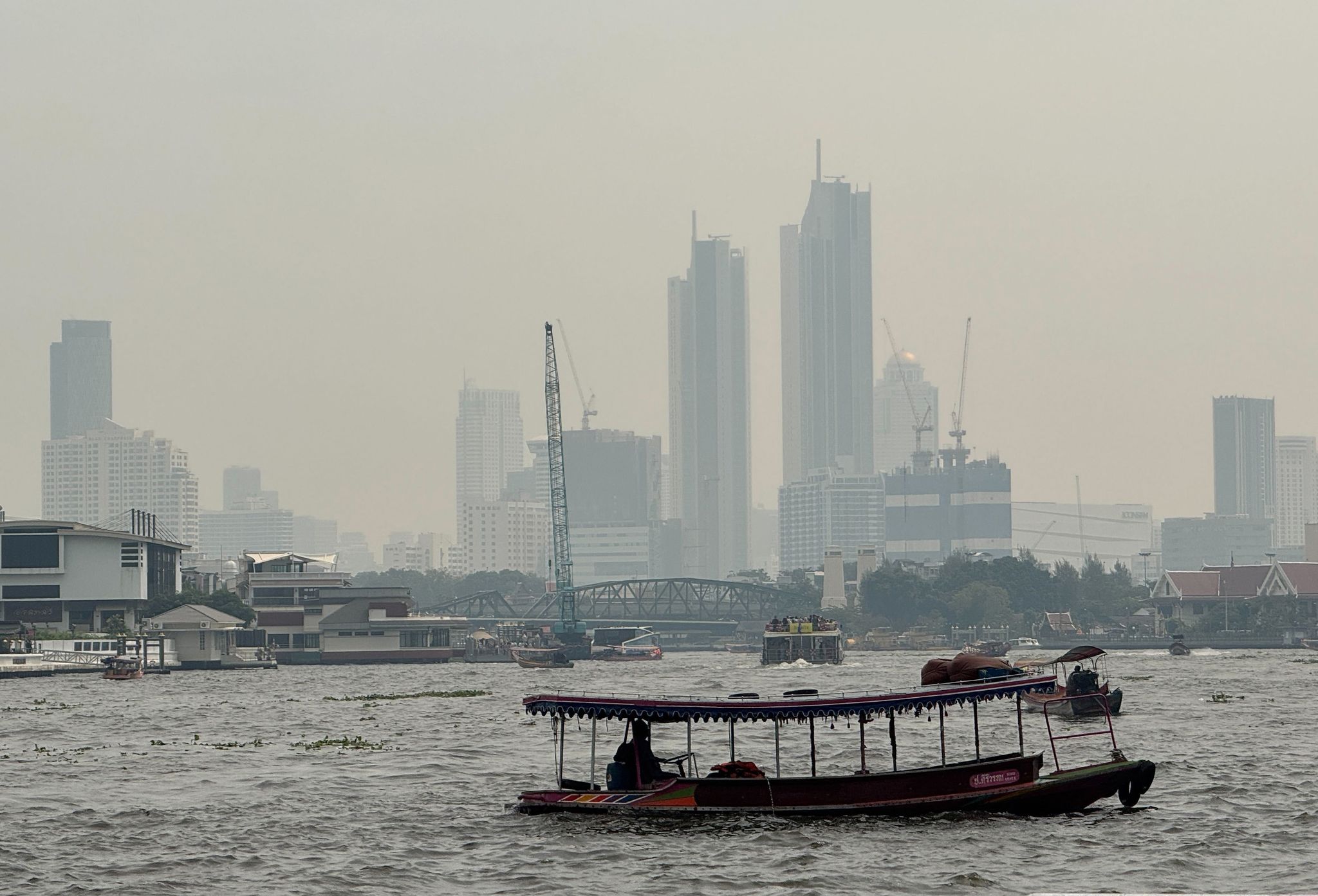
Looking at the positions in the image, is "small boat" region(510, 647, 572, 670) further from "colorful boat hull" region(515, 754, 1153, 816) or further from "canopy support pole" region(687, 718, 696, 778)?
"colorful boat hull" region(515, 754, 1153, 816)

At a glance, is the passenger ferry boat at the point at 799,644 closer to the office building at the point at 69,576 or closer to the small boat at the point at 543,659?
the small boat at the point at 543,659

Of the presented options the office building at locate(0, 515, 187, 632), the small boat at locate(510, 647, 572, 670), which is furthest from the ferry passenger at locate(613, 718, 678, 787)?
the small boat at locate(510, 647, 572, 670)

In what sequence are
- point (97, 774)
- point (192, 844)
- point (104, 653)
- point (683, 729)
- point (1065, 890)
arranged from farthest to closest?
point (104, 653) → point (683, 729) → point (97, 774) → point (192, 844) → point (1065, 890)

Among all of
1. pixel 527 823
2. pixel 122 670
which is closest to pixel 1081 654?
pixel 527 823

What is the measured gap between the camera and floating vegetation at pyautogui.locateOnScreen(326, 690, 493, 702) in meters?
104

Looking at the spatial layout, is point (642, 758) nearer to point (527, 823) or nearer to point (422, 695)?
point (527, 823)

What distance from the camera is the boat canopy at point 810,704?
139ft

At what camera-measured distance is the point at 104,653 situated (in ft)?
484

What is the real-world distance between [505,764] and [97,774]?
1277cm

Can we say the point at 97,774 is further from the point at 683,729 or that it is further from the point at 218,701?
the point at 218,701

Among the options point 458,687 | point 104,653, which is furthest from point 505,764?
point 104,653

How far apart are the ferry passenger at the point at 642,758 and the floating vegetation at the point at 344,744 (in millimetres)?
23561

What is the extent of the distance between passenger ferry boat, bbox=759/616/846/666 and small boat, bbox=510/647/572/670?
71.9 feet

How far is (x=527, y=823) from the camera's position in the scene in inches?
1741
